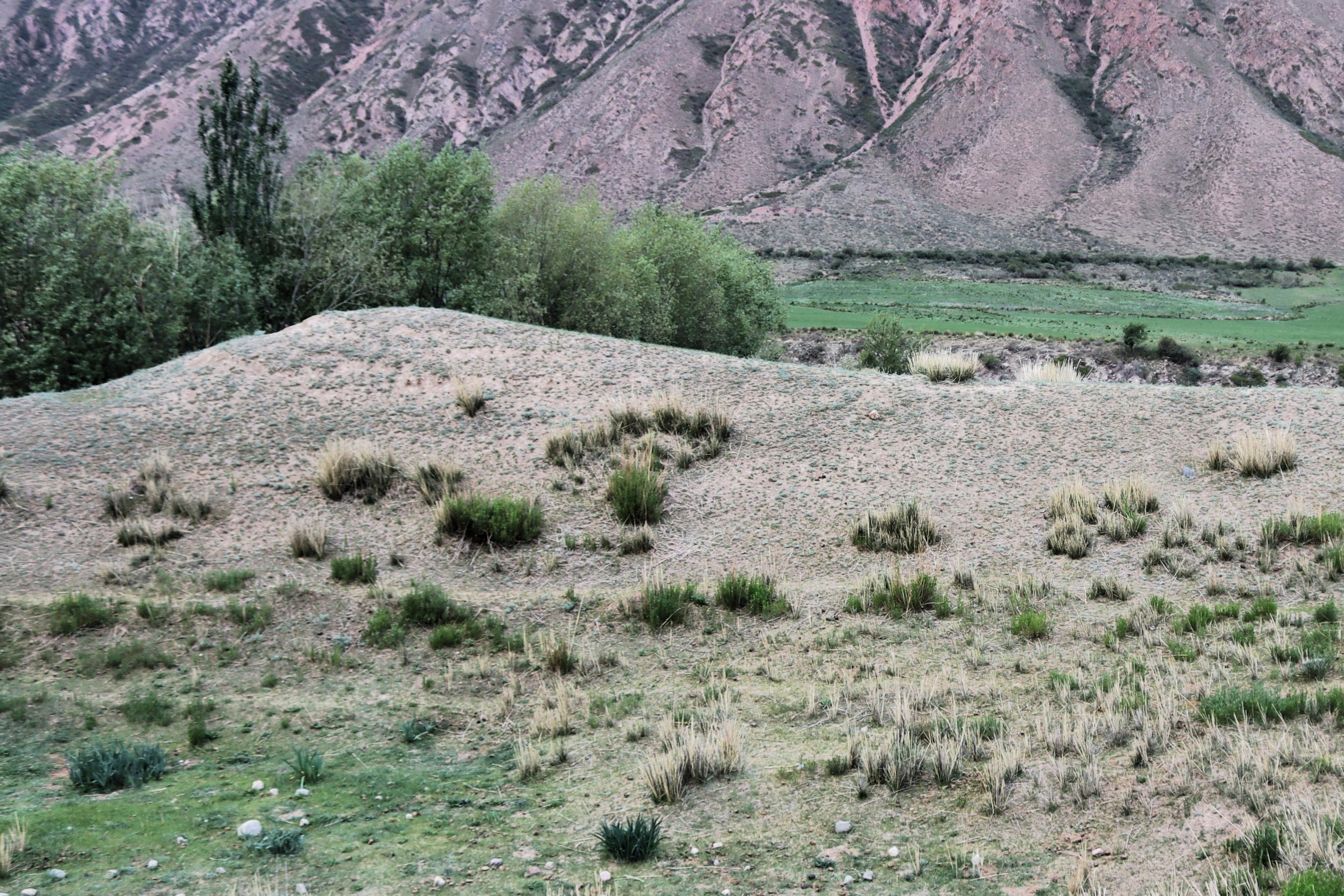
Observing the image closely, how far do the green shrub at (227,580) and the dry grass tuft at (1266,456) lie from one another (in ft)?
41.9

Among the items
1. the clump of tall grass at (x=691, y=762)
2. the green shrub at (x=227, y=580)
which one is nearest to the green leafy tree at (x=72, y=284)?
the green shrub at (x=227, y=580)

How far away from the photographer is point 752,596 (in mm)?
10250

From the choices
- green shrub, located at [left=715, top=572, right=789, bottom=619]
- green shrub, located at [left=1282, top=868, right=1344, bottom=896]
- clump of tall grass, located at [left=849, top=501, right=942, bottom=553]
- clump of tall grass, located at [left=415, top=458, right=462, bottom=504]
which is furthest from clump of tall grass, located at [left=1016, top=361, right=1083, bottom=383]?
green shrub, located at [left=1282, top=868, right=1344, bottom=896]

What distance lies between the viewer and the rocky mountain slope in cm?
9762

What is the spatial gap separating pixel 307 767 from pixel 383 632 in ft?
9.10

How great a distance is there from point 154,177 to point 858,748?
127744 mm

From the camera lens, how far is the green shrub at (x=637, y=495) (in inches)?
476

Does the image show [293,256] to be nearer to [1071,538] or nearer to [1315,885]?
[1071,538]

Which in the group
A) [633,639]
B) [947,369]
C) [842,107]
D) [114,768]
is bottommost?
[633,639]

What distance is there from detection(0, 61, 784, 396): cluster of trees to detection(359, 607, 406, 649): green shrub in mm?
12227

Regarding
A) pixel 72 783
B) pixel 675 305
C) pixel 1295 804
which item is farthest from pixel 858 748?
pixel 675 305

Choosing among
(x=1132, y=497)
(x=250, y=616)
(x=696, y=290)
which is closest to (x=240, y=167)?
(x=250, y=616)

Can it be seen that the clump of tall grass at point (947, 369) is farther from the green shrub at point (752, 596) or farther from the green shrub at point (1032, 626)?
the green shrub at point (1032, 626)

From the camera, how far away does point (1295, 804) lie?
5293 mm
